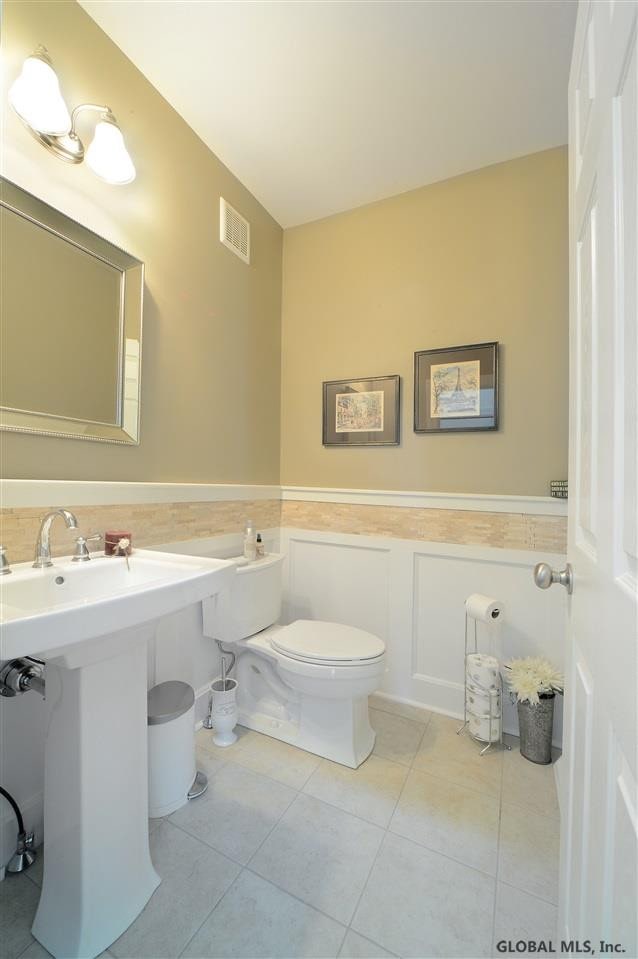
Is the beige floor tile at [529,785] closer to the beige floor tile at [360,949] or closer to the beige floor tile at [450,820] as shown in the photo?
the beige floor tile at [450,820]

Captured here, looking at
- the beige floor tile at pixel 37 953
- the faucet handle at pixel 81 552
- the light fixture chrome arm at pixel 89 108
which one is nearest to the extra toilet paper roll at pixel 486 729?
the beige floor tile at pixel 37 953

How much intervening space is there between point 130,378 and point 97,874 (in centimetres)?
136

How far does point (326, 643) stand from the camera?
4.89 ft

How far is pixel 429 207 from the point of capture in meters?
1.85

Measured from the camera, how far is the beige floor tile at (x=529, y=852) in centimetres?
103

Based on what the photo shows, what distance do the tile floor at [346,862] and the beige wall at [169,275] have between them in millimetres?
1161

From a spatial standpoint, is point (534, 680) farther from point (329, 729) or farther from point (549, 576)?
point (549, 576)

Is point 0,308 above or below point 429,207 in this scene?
below

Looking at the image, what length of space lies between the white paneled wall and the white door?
0.95 metres

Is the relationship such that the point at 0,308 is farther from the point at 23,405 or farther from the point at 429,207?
the point at 429,207

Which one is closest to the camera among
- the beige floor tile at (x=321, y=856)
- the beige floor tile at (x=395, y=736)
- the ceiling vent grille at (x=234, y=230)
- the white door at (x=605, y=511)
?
the white door at (x=605, y=511)

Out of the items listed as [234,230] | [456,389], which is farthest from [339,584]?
[234,230]

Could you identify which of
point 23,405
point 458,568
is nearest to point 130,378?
point 23,405

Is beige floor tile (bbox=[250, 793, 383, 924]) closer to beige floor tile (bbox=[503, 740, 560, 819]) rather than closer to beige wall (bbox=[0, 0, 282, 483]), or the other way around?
beige floor tile (bbox=[503, 740, 560, 819])
